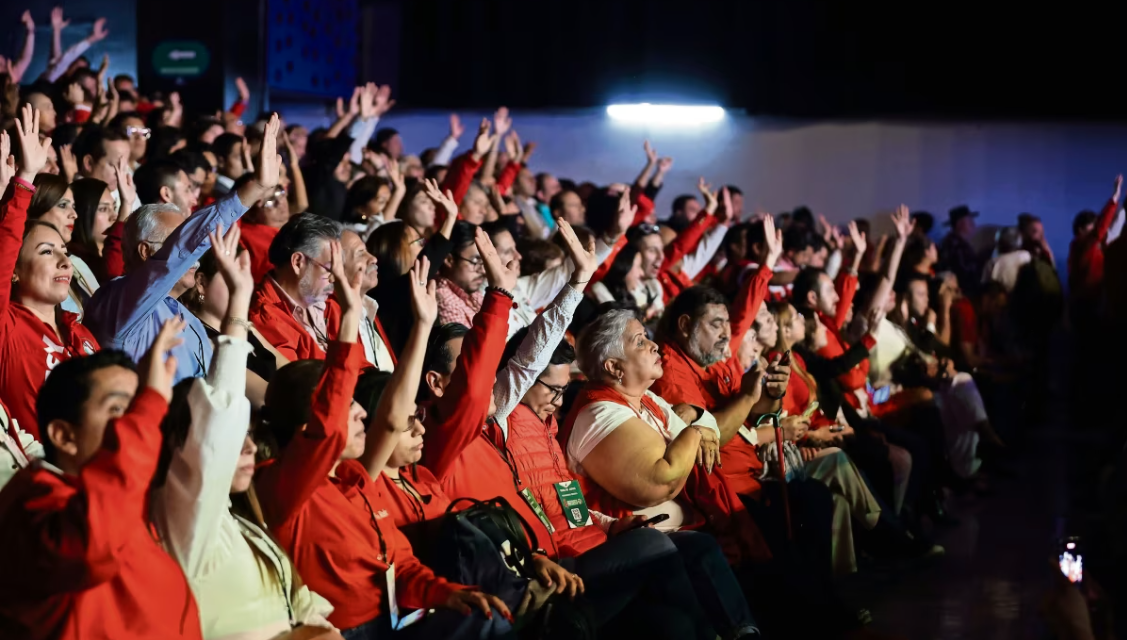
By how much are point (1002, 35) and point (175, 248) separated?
30.2 feet

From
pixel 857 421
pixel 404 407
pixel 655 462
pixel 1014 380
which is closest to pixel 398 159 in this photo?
pixel 857 421

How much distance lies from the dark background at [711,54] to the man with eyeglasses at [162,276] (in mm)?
Answer: 7123

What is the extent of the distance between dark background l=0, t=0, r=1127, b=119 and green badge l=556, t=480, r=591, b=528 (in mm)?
7441

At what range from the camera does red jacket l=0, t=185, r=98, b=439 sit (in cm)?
328

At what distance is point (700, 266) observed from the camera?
760 centimetres

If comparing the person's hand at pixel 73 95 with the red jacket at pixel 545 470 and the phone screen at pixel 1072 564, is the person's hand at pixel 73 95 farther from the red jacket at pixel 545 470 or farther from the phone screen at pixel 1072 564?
the phone screen at pixel 1072 564

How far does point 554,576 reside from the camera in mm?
3404

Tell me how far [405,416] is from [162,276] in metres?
0.77

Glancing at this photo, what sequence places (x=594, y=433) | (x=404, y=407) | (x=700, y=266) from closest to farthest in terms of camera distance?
1. (x=404, y=407)
2. (x=594, y=433)
3. (x=700, y=266)

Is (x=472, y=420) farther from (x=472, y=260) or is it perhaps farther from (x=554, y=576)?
(x=472, y=260)

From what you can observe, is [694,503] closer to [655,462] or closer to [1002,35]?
[655,462]

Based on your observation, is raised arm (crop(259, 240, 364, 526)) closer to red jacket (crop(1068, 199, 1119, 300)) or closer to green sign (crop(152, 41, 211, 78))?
green sign (crop(152, 41, 211, 78))

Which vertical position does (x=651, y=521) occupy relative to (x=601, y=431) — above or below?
below

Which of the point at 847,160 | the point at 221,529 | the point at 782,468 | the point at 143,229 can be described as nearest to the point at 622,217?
the point at 782,468
